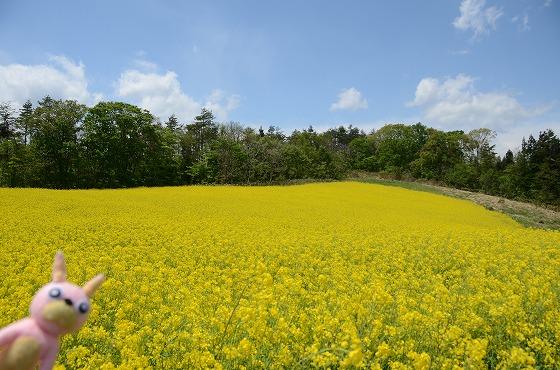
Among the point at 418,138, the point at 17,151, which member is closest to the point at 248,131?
the point at 17,151

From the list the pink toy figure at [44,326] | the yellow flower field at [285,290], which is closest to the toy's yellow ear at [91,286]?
the pink toy figure at [44,326]

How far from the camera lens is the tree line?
35.9m

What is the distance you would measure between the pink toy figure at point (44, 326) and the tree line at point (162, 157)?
37344 mm

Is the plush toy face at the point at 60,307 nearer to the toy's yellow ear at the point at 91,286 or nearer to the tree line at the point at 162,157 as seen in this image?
the toy's yellow ear at the point at 91,286

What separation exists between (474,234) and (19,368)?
1428 centimetres

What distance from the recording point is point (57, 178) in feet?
119

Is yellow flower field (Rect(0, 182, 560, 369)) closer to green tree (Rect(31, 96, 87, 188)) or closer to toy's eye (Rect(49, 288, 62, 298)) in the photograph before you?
toy's eye (Rect(49, 288, 62, 298))

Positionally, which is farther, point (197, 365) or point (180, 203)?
point (180, 203)

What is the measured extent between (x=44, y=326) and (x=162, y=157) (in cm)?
4047

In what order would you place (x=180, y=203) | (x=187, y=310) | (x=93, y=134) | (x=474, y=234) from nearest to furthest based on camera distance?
(x=187, y=310) < (x=474, y=234) < (x=180, y=203) < (x=93, y=134)

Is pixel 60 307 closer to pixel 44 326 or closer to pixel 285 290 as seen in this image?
pixel 44 326

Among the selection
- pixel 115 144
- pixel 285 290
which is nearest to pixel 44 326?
pixel 285 290

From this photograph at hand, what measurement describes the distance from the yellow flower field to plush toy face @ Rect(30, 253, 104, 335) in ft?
4.31

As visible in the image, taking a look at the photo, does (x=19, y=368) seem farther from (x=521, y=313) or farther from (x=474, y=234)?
(x=474, y=234)
